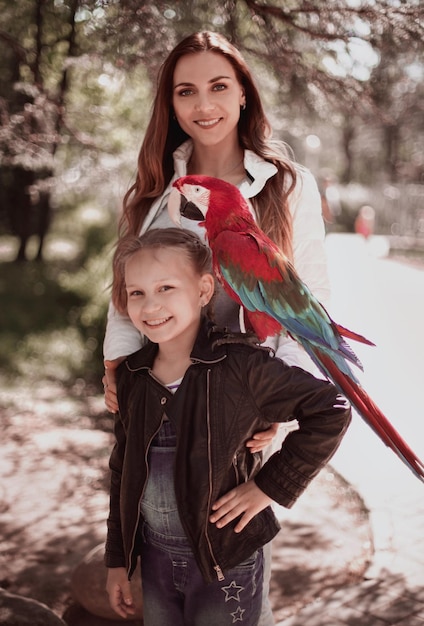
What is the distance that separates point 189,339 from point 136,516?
0.51 metres

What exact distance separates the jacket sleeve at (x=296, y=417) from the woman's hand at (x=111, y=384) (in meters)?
0.46

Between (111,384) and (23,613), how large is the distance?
121 cm

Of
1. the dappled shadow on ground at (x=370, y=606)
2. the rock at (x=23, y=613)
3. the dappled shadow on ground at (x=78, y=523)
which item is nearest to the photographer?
the rock at (x=23, y=613)

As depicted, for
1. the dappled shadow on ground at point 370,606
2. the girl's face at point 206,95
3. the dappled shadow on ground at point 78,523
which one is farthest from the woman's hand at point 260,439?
the dappled shadow on ground at point 78,523

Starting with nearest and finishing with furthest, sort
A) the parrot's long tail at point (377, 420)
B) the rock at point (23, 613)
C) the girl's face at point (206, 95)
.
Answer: the parrot's long tail at point (377, 420)
the girl's face at point (206, 95)
the rock at point (23, 613)

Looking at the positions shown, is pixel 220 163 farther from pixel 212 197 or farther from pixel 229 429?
pixel 229 429

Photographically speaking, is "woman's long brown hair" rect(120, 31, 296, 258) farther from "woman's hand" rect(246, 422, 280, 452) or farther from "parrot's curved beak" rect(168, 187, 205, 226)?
"woman's hand" rect(246, 422, 280, 452)

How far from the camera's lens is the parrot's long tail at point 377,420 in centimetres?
166

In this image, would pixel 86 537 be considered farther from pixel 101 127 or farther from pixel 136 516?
pixel 101 127

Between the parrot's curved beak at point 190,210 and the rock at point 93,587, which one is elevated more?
the parrot's curved beak at point 190,210

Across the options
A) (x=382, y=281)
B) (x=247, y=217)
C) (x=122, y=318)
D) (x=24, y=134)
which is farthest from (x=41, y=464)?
(x=382, y=281)

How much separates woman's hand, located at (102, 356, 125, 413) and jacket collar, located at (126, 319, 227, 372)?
3.5 inches

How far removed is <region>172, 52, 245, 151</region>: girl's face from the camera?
2119 mm

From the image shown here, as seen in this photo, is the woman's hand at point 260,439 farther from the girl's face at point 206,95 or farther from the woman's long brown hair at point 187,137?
the girl's face at point 206,95
